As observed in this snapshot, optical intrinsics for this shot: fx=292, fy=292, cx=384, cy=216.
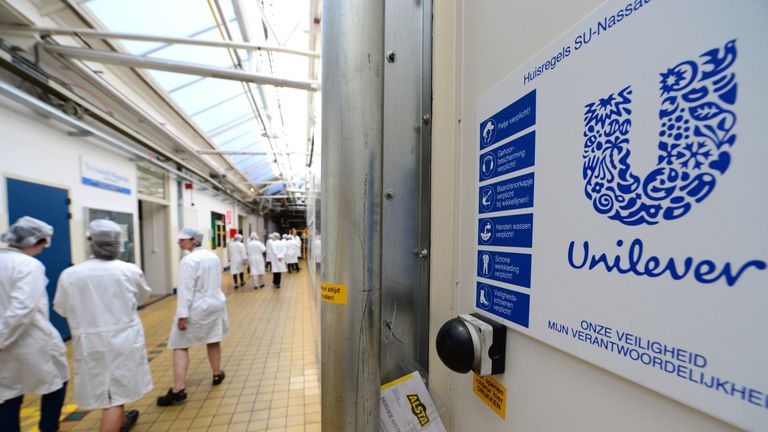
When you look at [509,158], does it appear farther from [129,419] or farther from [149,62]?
[149,62]

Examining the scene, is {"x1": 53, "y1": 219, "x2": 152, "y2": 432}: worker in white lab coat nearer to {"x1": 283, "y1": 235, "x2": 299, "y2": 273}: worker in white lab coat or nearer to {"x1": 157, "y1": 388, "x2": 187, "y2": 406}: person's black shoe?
{"x1": 157, "y1": 388, "x2": 187, "y2": 406}: person's black shoe

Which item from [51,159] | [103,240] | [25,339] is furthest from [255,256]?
[25,339]

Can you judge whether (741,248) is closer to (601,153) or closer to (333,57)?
(601,153)

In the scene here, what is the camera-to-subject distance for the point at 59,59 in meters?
3.27

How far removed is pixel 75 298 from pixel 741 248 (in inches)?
125

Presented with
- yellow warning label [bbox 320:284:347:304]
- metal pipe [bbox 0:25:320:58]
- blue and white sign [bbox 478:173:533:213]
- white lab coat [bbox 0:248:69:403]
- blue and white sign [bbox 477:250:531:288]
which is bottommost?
white lab coat [bbox 0:248:69:403]

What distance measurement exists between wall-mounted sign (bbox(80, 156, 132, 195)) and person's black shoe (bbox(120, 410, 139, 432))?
3.66m

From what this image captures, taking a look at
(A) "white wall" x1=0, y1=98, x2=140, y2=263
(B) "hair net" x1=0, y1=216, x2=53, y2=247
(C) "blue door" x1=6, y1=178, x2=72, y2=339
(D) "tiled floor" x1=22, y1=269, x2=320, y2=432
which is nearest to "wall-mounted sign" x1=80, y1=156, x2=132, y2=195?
(A) "white wall" x1=0, y1=98, x2=140, y2=263

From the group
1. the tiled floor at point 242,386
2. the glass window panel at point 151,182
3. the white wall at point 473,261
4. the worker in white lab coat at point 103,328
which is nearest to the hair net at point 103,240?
the worker in white lab coat at point 103,328

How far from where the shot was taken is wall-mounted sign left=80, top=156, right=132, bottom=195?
4371 mm

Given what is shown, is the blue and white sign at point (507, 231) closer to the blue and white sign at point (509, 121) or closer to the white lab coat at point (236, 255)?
the blue and white sign at point (509, 121)

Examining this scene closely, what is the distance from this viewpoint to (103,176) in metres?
4.76

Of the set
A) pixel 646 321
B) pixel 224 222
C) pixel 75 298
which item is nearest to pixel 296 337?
→ pixel 75 298

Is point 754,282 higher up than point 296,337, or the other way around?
point 754,282
